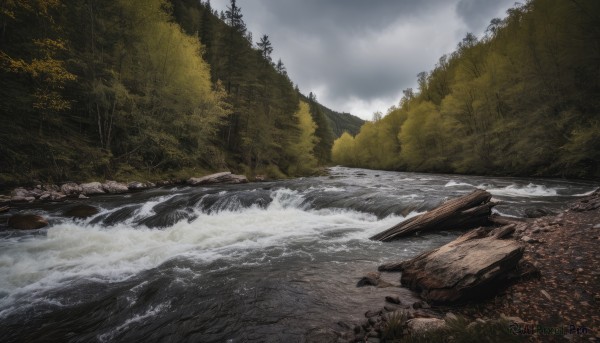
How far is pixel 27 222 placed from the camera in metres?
9.80

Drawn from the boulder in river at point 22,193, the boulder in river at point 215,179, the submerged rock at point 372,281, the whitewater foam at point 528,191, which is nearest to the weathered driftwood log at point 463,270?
the submerged rock at point 372,281

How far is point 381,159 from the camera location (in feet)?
177

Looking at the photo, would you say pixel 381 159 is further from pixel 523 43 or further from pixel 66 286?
pixel 66 286

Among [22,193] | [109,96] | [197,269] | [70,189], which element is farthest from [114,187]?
[197,269]

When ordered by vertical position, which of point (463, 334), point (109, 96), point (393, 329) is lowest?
A: point (393, 329)

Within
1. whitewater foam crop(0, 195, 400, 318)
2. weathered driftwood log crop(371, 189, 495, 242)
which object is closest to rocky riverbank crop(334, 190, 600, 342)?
weathered driftwood log crop(371, 189, 495, 242)

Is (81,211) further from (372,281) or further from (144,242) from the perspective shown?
(372,281)

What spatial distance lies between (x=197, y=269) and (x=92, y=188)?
45.5ft

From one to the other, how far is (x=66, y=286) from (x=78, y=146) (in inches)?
608

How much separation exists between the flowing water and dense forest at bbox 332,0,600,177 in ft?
25.3

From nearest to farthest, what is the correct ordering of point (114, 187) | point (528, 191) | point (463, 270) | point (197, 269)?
1. point (463, 270)
2. point (197, 269)
3. point (528, 191)
4. point (114, 187)

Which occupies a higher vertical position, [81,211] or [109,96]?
[109,96]

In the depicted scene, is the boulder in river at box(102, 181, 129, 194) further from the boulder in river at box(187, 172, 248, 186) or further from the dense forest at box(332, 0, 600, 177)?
the dense forest at box(332, 0, 600, 177)

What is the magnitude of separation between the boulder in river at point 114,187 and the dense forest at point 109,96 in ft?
3.95
